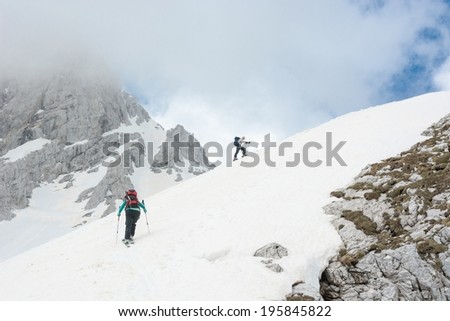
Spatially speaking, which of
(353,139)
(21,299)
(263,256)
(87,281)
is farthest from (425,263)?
(353,139)

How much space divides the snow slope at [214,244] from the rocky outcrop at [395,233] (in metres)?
0.97

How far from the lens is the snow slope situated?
1594 centimetres

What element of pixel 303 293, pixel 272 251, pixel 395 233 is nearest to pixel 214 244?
pixel 272 251

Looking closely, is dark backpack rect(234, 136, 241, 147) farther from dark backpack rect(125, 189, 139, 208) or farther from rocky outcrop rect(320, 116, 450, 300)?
dark backpack rect(125, 189, 139, 208)

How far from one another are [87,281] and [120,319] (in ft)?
14.0

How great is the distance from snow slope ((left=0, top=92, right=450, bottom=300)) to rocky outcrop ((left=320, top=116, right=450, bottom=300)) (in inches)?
38.1

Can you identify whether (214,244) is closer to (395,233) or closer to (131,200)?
(131,200)

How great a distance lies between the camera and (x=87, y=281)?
16875 mm

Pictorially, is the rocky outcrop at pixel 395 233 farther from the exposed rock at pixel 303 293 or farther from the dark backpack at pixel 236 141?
the dark backpack at pixel 236 141

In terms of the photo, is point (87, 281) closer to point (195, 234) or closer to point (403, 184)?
point (195, 234)

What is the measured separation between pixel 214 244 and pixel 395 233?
7.96m

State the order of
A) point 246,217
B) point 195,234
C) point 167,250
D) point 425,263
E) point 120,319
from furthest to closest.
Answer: point 246,217 → point 195,234 → point 167,250 → point 425,263 → point 120,319

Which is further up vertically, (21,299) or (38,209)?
(38,209)

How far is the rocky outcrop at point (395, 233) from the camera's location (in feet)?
50.3
